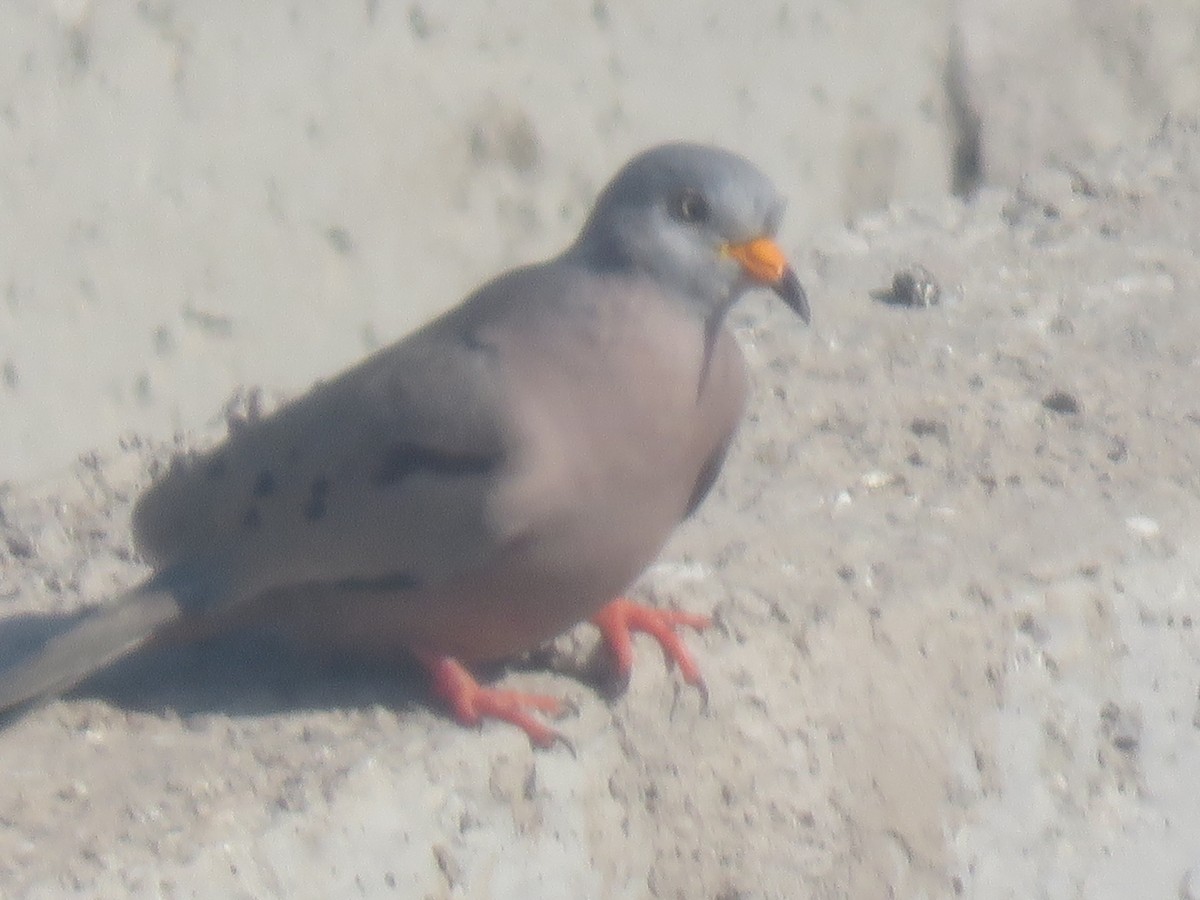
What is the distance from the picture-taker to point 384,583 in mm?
3484

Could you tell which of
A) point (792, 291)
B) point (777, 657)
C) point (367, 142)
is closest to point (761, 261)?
point (792, 291)

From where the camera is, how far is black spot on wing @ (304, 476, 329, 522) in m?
3.47

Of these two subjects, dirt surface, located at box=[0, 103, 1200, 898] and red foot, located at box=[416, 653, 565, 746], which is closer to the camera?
dirt surface, located at box=[0, 103, 1200, 898]

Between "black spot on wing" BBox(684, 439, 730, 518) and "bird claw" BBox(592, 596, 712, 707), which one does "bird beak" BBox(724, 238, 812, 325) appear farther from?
"bird claw" BBox(592, 596, 712, 707)

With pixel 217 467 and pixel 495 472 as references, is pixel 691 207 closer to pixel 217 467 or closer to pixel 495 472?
pixel 495 472

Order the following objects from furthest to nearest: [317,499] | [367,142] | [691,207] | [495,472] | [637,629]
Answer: [367,142]
[637,629]
[691,207]
[317,499]
[495,472]

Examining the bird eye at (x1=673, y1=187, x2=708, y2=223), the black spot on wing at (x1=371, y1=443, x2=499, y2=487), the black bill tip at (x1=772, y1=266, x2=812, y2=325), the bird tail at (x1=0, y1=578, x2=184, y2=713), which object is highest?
the bird eye at (x1=673, y1=187, x2=708, y2=223)

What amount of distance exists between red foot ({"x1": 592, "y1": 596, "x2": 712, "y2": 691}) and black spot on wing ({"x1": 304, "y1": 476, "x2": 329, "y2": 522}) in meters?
0.55

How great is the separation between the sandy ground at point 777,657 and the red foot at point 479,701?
0.11ft

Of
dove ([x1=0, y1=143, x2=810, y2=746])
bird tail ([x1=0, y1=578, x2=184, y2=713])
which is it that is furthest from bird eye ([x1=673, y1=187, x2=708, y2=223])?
bird tail ([x1=0, y1=578, x2=184, y2=713])

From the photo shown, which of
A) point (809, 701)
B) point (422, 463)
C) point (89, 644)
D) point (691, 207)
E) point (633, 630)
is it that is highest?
point (691, 207)

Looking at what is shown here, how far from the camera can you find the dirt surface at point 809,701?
3295 millimetres

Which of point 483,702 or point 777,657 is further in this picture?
point 777,657

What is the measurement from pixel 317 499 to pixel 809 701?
96 cm
